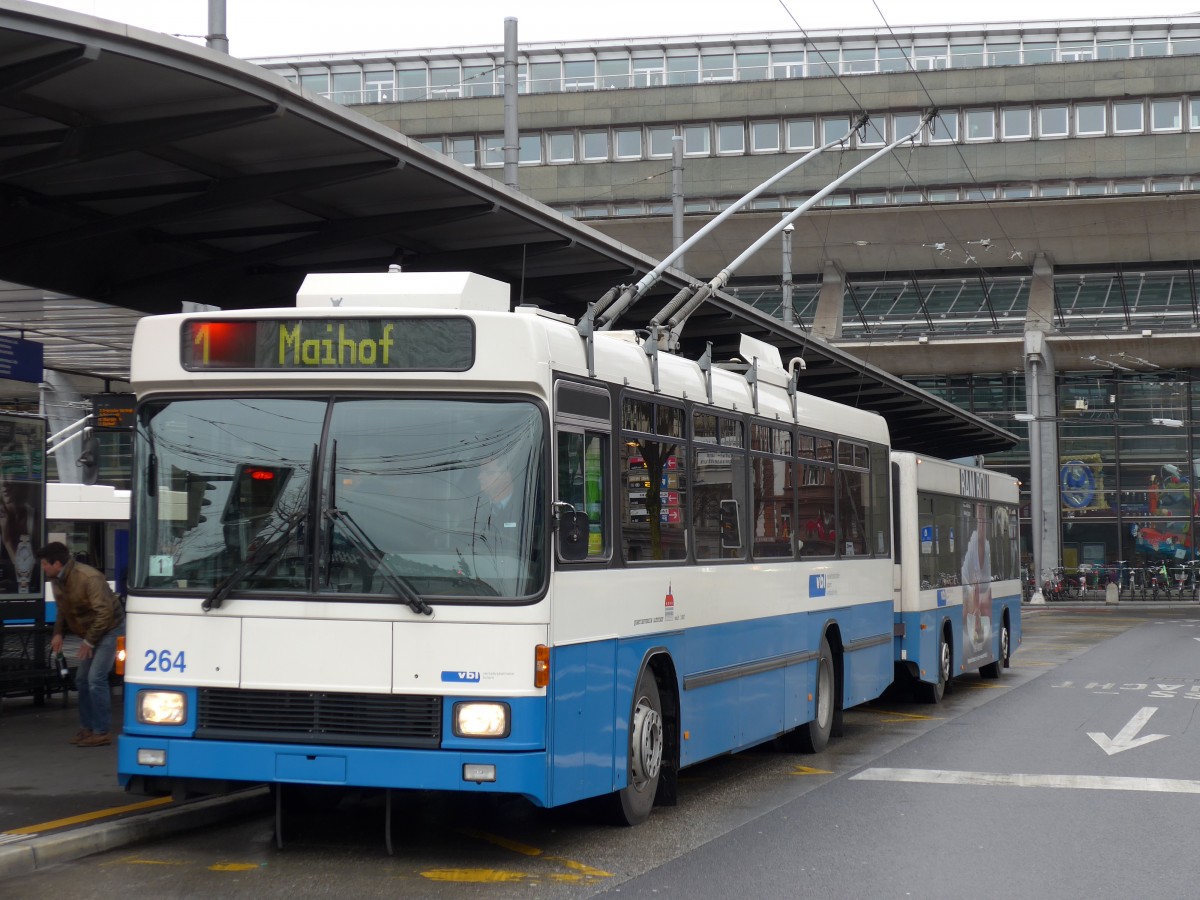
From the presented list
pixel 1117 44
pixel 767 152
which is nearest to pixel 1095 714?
pixel 767 152

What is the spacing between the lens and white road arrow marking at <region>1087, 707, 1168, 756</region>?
1396 centimetres

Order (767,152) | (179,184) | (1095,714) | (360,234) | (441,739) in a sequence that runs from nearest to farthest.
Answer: (441,739) → (179,184) → (360,234) → (1095,714) → (767,152)

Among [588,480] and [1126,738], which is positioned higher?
[588,480]

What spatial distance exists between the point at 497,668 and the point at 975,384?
5060 centimetres

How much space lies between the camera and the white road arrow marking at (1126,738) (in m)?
14.0

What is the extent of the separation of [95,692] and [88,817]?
313 centimetres

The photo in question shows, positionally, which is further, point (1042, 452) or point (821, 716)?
point (1042, 452)

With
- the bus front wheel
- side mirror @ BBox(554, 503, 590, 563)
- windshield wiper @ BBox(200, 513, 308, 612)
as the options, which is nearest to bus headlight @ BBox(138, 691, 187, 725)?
windshield wiper @ BBox(200, 513, 308, 612)

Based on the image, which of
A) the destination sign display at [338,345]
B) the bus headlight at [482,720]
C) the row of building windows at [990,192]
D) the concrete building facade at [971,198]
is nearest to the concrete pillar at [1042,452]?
the concrete building facade at [971,198]

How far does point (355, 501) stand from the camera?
7918 mm

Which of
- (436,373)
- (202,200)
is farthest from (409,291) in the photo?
(202,200)

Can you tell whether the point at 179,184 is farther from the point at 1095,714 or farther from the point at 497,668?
the point at 1095,714

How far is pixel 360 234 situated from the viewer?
1412 cm

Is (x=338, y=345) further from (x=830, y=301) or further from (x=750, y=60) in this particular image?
(x=750, y=60)
